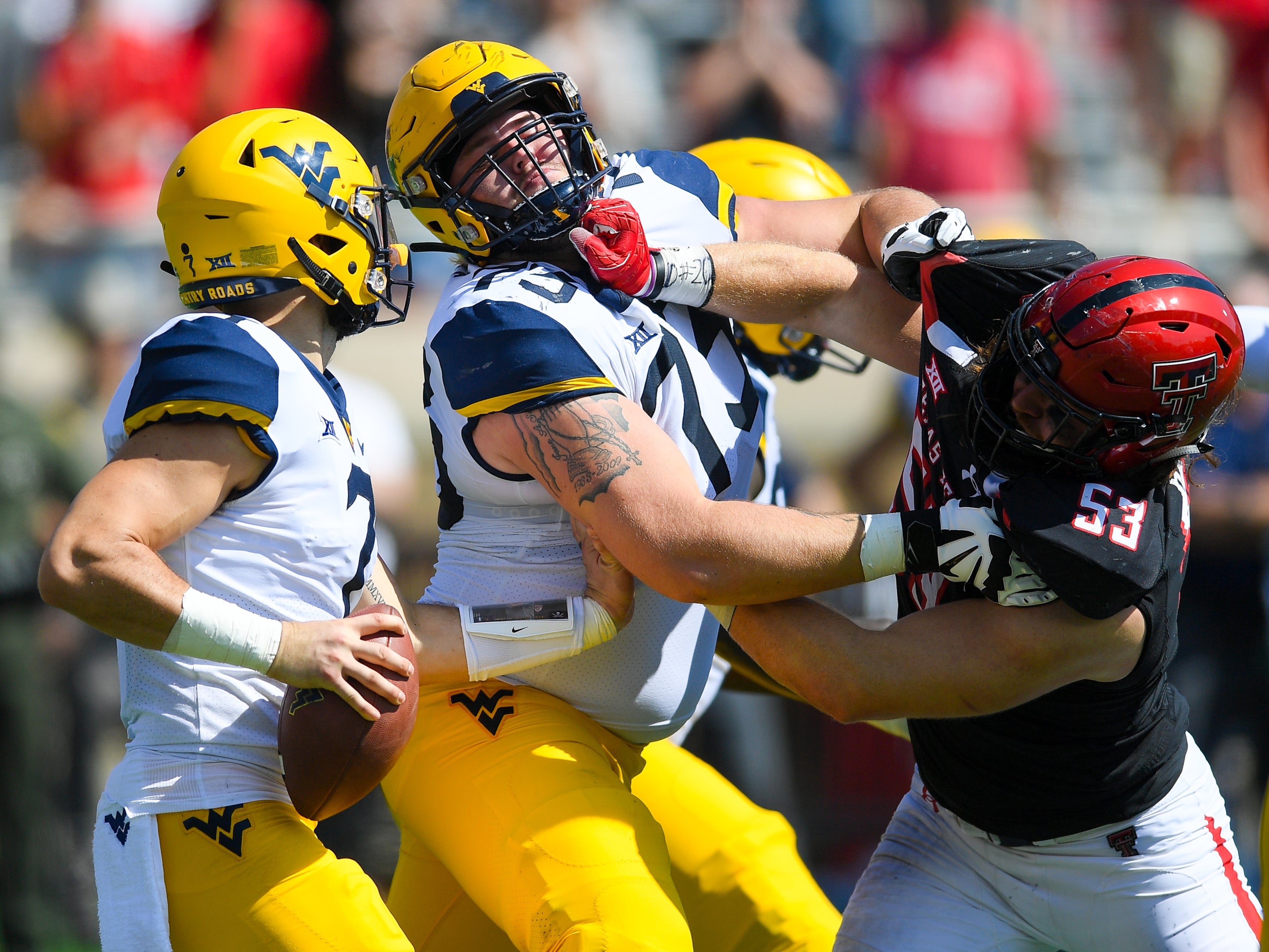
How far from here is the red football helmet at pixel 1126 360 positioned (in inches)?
102

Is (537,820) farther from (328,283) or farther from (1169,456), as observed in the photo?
(1169,456)

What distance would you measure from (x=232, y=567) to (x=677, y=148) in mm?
5187

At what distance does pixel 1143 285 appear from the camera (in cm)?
264

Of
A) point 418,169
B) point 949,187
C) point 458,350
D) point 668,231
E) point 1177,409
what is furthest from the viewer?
point 949,187

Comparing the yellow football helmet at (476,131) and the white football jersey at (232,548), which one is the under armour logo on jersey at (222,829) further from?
the yellow football helmet at (476,131)

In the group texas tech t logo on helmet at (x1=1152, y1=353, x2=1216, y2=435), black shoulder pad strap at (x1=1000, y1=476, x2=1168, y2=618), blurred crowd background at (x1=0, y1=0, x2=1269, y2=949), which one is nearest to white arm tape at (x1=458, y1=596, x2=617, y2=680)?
black shoulder pad strap at (x1=1000, y1=476, x2=1168, y2=618)

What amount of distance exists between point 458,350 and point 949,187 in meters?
4.79

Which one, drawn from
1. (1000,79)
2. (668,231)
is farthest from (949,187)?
(668,231)

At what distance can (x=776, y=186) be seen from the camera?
4043 millimetres

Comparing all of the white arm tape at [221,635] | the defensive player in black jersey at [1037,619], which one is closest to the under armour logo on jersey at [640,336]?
the defensive player in black jersey at [1037,619]

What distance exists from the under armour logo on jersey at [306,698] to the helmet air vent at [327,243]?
944mm

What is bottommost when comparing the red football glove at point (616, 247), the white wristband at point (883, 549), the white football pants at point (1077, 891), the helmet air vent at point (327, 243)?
the white football pants at point (1077, 891)

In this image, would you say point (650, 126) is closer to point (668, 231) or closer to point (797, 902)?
point (668, 231)

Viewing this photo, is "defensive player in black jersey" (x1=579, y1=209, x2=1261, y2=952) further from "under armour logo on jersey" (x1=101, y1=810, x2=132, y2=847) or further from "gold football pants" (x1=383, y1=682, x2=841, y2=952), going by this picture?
"under armour logo on jersey" (x1=101, y1=810, x2=132, y2=847)
